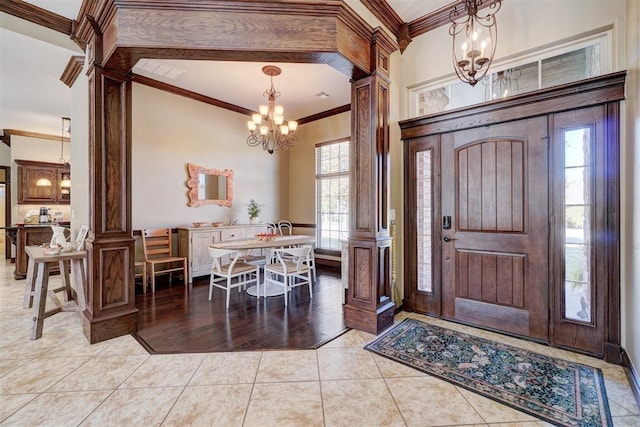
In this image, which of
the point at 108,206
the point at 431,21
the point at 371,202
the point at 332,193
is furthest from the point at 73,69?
the point at 332,193

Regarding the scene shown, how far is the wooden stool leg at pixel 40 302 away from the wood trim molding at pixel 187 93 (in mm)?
3106

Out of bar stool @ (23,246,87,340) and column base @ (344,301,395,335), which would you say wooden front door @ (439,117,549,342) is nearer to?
column base @ (344,301,395,335)

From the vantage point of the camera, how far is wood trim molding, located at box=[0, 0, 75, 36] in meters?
2.77

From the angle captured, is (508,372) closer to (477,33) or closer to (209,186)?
(477,33)

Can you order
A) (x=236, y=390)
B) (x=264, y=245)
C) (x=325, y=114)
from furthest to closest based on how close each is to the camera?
(x=325, y=114) → (x=264, y=245) → (x=236, y=390)

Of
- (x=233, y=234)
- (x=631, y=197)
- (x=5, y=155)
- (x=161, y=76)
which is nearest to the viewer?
(x=631, y=197)

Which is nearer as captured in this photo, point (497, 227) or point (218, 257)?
point (497, 227)

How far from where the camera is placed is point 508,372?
2.22 metres

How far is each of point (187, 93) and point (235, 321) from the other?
406cm

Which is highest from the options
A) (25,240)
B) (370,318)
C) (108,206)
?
(108,206)

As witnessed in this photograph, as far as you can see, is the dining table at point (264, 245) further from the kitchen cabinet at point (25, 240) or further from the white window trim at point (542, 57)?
the kitchen cabinet at point (25, 240)

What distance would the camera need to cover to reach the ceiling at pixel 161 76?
125 inches

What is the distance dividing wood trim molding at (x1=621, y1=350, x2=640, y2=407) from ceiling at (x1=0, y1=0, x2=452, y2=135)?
11.7 ft

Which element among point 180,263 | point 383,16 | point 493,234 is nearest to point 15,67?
point 180,263
